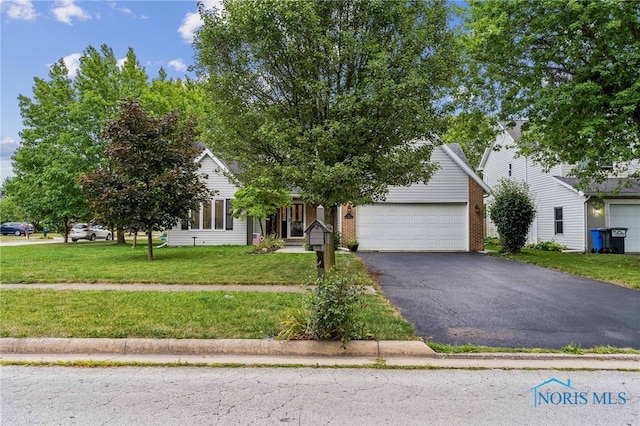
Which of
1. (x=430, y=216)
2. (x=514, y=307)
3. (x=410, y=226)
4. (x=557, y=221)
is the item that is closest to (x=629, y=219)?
(x=557, y=221)

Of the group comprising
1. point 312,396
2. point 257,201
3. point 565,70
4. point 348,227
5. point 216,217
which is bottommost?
point 312,396

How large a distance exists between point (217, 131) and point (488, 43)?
9.02m

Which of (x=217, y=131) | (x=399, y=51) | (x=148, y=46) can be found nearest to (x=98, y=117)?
(x=148, y=46)

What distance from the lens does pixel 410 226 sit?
18.4 meters

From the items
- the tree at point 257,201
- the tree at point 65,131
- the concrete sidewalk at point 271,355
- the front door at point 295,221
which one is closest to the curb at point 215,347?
the concrete sidewalk at point 271,355

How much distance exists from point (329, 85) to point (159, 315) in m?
5.78

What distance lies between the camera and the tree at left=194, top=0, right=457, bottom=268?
7.84 meters

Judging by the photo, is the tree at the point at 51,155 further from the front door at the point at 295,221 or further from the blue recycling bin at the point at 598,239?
the blue recycling bin at the point at 598,239

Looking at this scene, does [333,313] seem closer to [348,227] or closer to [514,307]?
[514,307]

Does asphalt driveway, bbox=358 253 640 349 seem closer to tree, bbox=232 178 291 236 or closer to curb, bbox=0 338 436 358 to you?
curb, bbox=0 338 436 358

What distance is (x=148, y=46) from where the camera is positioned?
12969 millimetres

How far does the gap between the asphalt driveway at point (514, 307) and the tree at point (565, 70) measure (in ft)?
14.0

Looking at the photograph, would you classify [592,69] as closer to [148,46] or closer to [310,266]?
[310,266]

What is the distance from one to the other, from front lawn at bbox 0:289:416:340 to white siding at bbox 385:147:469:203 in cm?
1132
